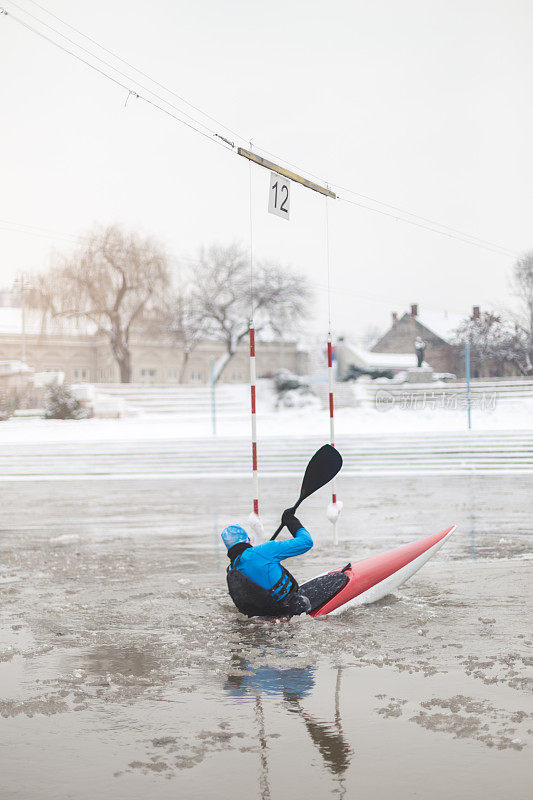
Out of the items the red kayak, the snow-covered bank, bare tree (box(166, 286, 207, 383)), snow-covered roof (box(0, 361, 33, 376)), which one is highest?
bare tree (box(166, 286, 207, 383))

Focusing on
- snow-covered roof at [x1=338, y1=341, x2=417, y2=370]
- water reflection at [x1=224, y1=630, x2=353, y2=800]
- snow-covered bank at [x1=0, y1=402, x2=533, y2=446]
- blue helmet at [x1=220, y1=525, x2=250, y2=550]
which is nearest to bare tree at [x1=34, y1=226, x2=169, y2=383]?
snow-covered bank at [x1=0, y1=402, x2=533, y2=446]

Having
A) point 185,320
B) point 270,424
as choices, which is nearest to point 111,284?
point 185,320

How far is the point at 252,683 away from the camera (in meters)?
4.95

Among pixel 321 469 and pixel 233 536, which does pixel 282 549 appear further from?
pixel 321 469

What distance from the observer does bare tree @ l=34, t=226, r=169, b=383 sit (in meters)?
44.4

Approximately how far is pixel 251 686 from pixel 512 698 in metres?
1.34

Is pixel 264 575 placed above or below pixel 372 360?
below

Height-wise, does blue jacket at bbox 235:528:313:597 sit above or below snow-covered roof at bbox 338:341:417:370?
below

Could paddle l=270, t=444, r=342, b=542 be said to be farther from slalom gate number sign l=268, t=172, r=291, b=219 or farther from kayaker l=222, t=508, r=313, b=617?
slalom gate number sign l=268, t=172, r=291, b=219

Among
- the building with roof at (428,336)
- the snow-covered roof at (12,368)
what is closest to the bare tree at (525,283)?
the building with roof at (428,336)

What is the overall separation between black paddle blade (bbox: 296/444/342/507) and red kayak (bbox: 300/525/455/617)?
70cm

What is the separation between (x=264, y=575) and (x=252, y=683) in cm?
114

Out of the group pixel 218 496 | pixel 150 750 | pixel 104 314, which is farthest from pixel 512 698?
pixel 104 314

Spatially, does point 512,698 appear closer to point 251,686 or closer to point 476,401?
point 251,686
